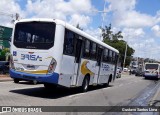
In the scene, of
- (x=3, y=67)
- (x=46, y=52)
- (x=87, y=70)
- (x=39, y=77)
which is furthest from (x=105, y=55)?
(x=3, y=67)

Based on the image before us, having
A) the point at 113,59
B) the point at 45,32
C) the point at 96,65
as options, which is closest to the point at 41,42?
the point at 45,32

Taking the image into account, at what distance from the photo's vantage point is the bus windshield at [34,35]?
14.2 meters

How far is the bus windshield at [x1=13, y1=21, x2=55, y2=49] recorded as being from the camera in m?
14.2

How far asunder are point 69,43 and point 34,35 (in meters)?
1.54

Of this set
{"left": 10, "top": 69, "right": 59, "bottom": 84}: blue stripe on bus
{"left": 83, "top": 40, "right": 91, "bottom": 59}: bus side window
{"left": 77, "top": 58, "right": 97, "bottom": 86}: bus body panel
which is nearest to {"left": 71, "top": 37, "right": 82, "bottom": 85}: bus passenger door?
{"left": 77, "top": 58, "right": 97, "bottom": 86}: bus body panel

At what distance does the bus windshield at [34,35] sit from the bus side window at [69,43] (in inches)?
25.1

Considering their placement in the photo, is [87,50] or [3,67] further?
[3,67]

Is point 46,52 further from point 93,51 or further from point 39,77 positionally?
point 93,51

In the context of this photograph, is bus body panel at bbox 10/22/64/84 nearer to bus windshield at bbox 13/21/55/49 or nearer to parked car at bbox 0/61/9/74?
bus windshield at bbox 13/21/55/49

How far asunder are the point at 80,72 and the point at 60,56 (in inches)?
120

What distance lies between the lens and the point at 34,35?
14547 millimetres

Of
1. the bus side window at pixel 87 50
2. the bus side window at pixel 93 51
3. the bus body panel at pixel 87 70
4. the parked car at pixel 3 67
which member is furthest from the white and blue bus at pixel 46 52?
the parked car at pixel 3 67


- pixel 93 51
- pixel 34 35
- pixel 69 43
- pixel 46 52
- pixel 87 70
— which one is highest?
pixel 34 35

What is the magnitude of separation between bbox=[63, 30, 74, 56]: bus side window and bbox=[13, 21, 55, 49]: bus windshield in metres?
0.64
